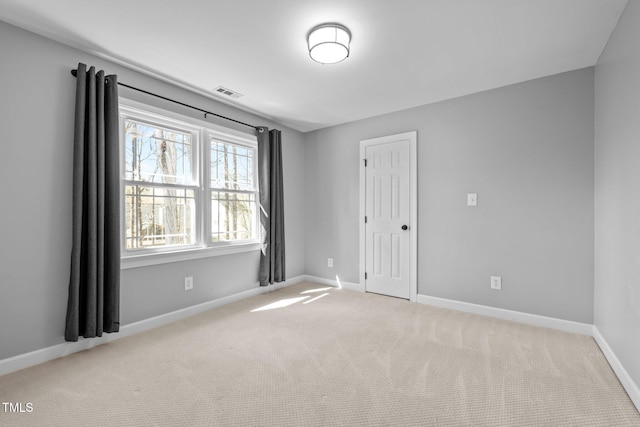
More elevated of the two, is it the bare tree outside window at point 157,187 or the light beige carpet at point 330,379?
the bare tree outside window at point 157,187

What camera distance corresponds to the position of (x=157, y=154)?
3.06 metres

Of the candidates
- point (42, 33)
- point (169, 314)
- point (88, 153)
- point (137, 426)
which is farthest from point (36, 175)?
point (137, 426)

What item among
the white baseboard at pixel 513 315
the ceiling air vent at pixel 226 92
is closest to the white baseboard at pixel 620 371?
the white baseboard at pixel 513 315

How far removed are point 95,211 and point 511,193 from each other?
3.81 metres

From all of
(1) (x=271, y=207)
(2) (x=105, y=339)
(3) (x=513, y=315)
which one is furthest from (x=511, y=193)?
(2) (x=105, y=339)

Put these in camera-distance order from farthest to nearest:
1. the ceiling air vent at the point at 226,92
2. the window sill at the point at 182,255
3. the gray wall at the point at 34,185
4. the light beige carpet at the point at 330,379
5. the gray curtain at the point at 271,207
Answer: the gray curtain at the point at 271,207, the ceiling air vent at the point at 226,92, the window sill at the point at 182,255, the gray wall at the point at 34,185, the light beige carpet at the point at 330,379

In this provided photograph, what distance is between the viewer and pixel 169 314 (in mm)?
3031

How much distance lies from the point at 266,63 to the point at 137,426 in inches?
107

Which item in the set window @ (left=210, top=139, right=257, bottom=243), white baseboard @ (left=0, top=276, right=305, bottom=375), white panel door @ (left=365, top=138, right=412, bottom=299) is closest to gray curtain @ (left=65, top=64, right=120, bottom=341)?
white baseboard @ (left=0, top=276, right=305, bottom=375)

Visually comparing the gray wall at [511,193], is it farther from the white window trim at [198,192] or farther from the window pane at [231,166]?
the white window trim at [198,192]

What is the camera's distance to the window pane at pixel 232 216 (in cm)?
364

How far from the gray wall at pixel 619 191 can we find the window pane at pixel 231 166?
11.7ft

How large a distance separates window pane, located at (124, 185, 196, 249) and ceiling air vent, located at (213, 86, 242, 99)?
44.4 inches

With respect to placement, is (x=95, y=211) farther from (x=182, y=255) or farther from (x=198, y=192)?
(x=198, y=192)
